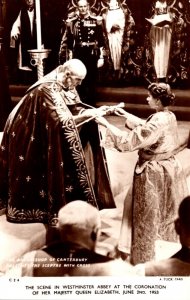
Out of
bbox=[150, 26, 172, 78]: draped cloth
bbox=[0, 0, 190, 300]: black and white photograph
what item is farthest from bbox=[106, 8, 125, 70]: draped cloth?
bbox=[150, 26, 172, 78]: draped cloth

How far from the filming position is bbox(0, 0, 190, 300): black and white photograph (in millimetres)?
2383

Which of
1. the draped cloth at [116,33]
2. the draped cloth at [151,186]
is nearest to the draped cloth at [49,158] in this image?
the draped cloth at [151,186]

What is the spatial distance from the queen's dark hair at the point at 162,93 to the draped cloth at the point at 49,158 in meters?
0.25

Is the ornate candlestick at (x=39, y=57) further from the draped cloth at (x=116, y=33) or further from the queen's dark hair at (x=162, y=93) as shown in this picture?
the queen's dark hair at (x=162, y=93)

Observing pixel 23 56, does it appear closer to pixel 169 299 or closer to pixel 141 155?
pixel 141 155

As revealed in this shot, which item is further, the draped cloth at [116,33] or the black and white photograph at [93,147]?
the draped cloth at [116,33]

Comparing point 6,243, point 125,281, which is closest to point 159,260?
point 125,281

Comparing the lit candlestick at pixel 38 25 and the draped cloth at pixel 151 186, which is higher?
the lit candlestick at pixel 38 25

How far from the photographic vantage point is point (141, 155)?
2.40 metres

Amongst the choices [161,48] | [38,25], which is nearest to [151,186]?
[161,48]

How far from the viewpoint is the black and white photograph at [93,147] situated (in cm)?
238

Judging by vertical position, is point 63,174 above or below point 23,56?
below

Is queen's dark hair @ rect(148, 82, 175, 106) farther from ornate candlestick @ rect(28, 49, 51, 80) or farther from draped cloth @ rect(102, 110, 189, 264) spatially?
ornate candlestick @ rect(28, 49, 51, 80)

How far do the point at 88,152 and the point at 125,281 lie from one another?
0.45 meters
